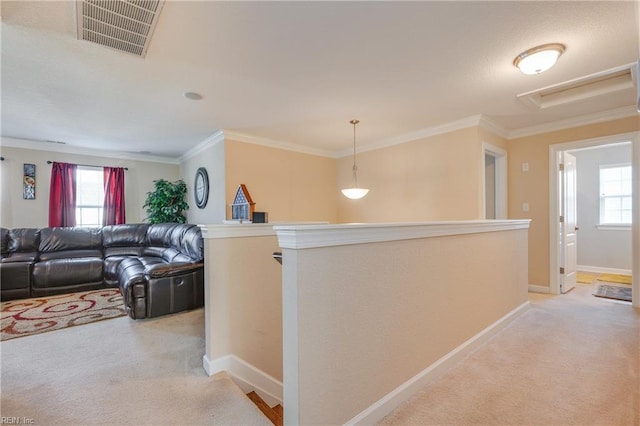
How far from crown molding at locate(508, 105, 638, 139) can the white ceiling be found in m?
0.06

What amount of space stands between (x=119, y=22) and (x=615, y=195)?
7.69m

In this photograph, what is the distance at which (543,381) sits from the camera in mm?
1898

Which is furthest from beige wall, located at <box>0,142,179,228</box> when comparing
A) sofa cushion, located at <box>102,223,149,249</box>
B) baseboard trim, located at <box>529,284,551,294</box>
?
baseboard trim, located at <box>529,284,551,294</box>

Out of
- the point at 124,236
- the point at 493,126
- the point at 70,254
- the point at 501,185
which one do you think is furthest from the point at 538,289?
the point at 70,254

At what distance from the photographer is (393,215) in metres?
4.75

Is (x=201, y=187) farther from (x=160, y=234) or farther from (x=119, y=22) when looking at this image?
(x=119, y=22)

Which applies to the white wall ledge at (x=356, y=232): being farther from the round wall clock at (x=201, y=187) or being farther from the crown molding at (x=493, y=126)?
the round wall clock at (x=201, y=187)

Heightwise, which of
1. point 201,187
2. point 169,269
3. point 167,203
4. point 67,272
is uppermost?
point 201,187

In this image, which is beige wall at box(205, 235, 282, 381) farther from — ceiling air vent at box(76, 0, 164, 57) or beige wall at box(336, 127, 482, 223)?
beige wall at box(336, 127, 482, 223)

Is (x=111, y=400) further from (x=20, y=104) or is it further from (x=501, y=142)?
(x=501, y=142)

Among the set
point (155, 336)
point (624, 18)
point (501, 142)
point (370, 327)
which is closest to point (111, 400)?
point (155, 336)

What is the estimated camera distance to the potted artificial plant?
5578mm

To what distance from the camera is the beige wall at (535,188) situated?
404 cm

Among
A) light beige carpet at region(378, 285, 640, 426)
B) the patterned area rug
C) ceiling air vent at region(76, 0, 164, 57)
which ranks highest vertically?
ceiling air vent at region(76, 0, 164, 57)
